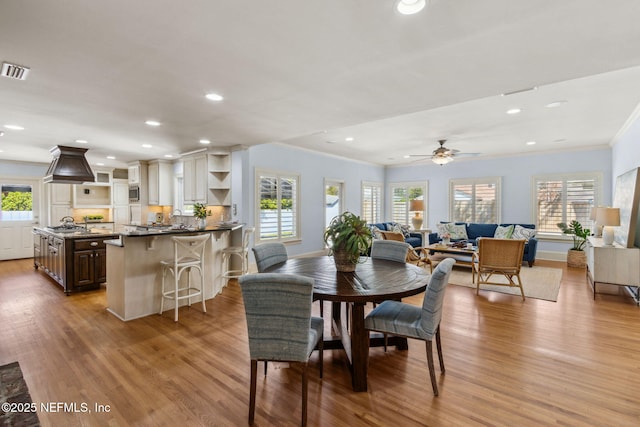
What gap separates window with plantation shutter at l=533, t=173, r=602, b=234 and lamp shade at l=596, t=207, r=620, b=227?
3.11 meters

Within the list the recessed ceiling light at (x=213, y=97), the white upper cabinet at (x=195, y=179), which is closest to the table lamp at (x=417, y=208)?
the white upper cabinet at (x=195, y=179)

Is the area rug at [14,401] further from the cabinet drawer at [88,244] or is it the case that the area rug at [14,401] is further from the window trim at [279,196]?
the window trim at [279,196]

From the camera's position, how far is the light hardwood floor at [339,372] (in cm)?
201

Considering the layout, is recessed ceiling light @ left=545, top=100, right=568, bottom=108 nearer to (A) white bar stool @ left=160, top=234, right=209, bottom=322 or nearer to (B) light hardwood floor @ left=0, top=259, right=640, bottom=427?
(B) light hardwood floor @ left=0, top=259, right=640, bottom=427

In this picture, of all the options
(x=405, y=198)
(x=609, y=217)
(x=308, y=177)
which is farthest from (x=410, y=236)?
(x=609, y=217)

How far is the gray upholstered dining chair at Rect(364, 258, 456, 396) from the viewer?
2.19 meters

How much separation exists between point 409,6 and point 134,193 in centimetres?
852

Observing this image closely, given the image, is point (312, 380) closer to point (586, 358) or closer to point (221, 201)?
point (586, 358)

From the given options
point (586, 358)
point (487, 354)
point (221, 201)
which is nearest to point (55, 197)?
point (221, 201)

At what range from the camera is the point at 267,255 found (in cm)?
303

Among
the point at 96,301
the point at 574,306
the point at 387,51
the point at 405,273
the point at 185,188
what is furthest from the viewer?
the point at 185,188

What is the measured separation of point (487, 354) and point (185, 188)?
238 inches

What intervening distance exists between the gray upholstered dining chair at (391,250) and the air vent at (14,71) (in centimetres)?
346

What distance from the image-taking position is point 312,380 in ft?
7.88
